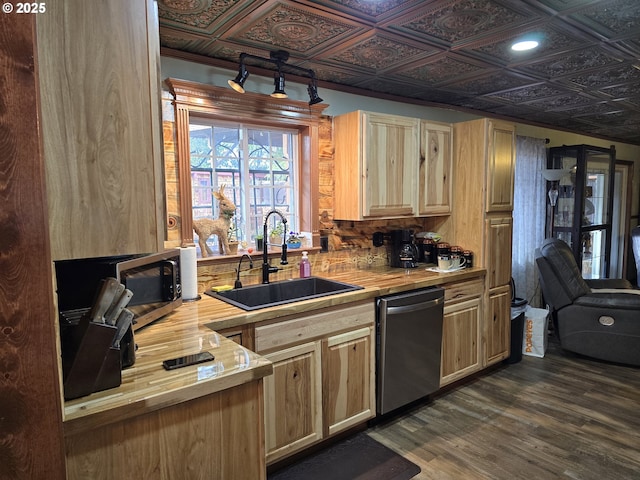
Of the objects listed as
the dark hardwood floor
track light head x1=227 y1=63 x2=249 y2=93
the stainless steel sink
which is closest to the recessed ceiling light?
track light head x1=227 y1=63 x2=249 y2=93

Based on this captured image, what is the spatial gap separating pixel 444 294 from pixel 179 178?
1.95 metres

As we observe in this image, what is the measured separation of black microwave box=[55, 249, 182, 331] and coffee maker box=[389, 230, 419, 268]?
1.82 m

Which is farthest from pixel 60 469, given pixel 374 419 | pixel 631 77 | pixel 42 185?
pixel 631 77

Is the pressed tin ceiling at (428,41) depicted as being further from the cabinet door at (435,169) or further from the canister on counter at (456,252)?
the canister on counter at (456,252)

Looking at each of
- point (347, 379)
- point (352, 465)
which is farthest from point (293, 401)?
point (352, 465)

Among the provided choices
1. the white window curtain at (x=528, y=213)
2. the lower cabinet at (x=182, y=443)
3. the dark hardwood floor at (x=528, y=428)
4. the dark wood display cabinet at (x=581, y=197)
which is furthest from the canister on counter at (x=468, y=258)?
the lower cabinet at (x=182, y=443)

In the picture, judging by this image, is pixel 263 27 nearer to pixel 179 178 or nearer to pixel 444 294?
pixel 179 178

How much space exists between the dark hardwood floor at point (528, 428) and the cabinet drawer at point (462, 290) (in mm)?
728

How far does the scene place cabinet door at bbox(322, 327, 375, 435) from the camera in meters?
2.36

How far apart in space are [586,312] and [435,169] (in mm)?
1946

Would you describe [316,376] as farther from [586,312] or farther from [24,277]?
[586,312]

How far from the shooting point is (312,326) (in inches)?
89.1

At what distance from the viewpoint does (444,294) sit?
2.95 meters

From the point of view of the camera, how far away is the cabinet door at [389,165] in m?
2.89
